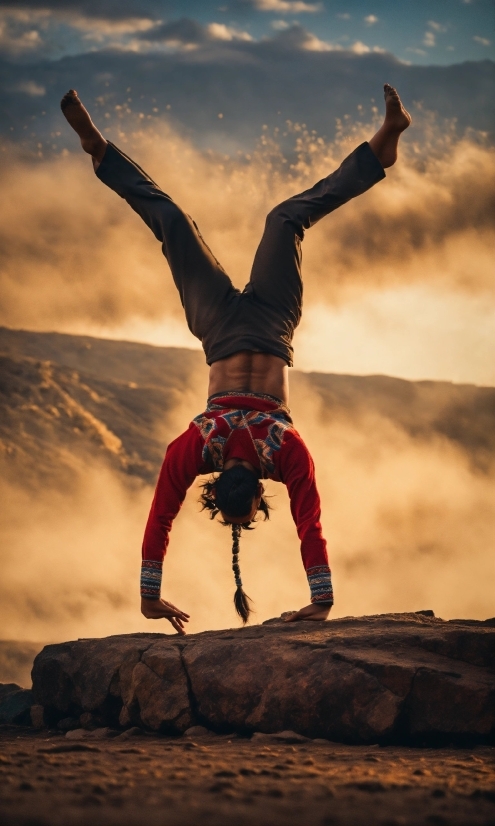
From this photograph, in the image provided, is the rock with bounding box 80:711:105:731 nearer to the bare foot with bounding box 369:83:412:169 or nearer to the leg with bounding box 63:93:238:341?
the leg with bounding box 63:93:238:341

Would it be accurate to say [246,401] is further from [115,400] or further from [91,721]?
[115,400]

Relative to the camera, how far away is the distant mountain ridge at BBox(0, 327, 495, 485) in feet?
83.4

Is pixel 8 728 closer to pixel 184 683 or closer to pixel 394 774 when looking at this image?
pixel 184 683

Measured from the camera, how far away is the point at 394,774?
3863 mm

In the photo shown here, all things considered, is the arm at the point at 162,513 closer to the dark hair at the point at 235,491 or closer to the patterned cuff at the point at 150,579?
the patterned cuff at the point at 150,579

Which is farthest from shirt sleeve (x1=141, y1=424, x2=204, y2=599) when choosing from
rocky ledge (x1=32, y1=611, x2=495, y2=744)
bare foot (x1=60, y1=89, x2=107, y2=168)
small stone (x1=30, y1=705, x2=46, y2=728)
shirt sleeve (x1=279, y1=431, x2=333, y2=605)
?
bare foot (x1=60, y1=89, x2=107, y2=168)

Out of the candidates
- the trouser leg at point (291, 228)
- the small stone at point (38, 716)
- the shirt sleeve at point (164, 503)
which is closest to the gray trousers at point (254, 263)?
the trouser leg at point (291, 228)

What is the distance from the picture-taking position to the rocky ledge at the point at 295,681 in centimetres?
506

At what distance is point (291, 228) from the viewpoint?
6.38 metres

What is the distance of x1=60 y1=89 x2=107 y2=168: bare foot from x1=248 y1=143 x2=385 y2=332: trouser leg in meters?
1.26

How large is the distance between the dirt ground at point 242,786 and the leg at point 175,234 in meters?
2.86

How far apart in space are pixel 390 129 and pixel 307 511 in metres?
2.55

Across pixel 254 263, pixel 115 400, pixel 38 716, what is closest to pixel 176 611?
pixel 38 716

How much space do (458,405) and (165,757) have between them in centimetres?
2754
